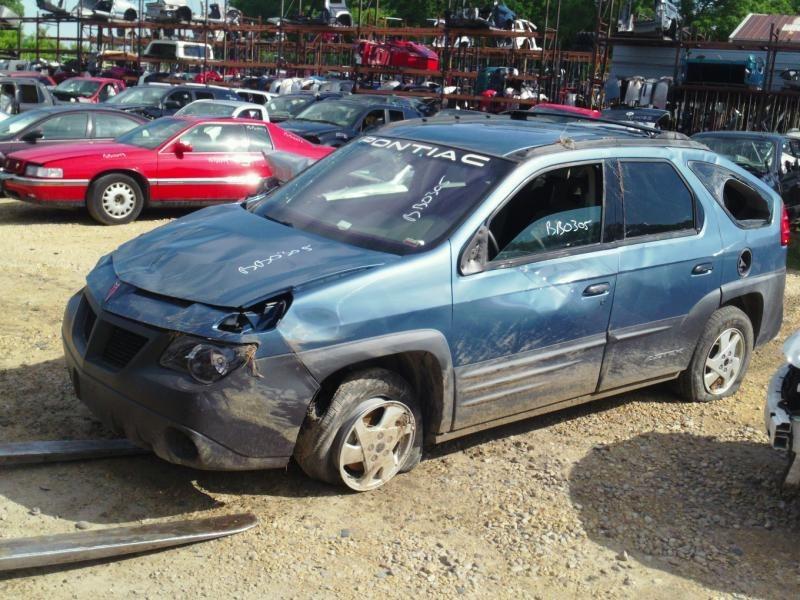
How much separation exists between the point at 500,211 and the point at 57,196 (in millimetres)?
7819

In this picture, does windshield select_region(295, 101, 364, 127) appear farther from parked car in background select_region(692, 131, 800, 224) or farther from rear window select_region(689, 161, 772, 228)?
rear window select_region(689, 161, 772, 228)

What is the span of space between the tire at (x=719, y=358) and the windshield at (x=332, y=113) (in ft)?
36.6

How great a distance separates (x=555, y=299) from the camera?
5.18 meters

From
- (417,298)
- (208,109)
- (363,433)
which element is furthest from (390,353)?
(208,109)

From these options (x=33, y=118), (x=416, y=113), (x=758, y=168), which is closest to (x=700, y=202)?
(x=758, y=168)

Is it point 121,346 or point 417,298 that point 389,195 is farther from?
point 121,346

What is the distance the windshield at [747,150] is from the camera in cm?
1467

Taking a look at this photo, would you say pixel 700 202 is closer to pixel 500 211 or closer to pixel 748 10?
pixel 500 211

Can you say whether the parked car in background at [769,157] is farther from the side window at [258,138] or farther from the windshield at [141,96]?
the windshield at [141,96]

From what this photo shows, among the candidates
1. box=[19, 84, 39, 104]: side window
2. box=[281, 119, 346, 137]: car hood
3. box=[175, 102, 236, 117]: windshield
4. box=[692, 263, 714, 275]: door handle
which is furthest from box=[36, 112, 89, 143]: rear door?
box=[692, 263, 714, 275]: door handle

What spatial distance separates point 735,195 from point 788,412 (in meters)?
2.21

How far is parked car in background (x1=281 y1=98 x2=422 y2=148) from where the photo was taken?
53.8ft

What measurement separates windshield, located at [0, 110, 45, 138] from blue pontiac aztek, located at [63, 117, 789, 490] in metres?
9.19

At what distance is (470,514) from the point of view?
15.4ft
